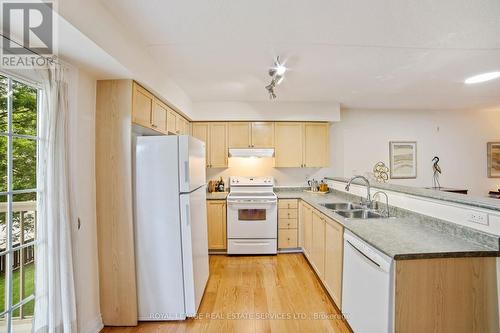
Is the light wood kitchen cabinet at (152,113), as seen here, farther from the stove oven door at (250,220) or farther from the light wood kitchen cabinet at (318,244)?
the light wood kitchen cabinet at (318,244)

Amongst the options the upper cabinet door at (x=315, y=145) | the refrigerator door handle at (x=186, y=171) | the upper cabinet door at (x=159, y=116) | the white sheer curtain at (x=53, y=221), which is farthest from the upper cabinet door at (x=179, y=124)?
the upper cabinet door at (x=315, y=145)

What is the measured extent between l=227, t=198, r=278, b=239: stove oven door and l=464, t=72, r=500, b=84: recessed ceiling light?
302cm

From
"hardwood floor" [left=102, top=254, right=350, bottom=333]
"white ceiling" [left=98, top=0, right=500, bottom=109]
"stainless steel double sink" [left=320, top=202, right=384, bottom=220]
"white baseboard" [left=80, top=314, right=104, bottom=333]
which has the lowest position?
"hardwood floor" [left=102, top=254, right=350, bottom=333]

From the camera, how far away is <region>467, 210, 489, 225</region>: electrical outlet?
1.38 meters

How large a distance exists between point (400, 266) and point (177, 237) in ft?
5.71

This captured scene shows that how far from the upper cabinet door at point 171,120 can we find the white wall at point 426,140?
2.96 metres

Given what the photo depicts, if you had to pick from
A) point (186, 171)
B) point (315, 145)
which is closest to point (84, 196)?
point (186, 171)

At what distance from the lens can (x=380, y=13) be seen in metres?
1.55

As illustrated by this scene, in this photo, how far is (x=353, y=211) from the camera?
2.43 metres

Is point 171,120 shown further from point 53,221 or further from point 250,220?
point 250,220

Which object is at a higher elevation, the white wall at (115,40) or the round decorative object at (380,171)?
the white wall at (115,40)

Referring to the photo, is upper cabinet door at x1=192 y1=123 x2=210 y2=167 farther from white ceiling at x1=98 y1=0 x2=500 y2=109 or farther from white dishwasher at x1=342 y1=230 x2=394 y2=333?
white dishwasher at x1=342 y1=230 x2=394 y2=333

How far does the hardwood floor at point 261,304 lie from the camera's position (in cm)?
196

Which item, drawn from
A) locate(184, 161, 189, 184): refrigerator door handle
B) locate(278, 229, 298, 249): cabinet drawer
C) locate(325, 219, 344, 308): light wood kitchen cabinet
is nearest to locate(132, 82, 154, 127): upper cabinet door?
locate(184, 161, 189, 184): refrigerator door handle
